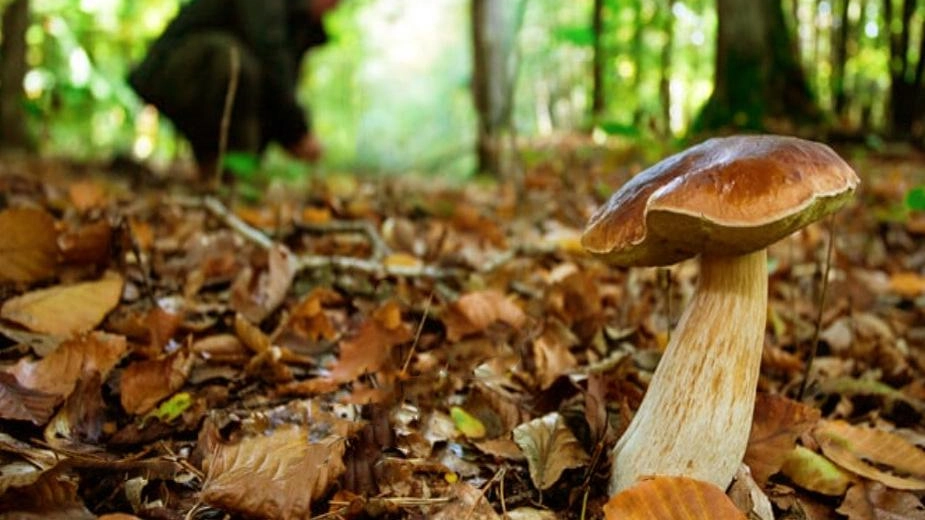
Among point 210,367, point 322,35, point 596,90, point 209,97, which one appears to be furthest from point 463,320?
point 596,90

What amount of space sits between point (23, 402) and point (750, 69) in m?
6.38

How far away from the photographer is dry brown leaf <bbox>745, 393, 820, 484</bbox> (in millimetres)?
1614

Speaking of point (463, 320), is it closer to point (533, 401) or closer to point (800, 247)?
point (533, 401)

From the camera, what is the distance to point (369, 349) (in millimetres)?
1940

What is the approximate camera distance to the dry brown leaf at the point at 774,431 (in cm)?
161

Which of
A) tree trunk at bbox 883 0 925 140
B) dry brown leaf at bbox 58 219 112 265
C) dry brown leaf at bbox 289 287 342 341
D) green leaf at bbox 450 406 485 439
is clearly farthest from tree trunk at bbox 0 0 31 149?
tree trunk at bbox 883 0 925 140

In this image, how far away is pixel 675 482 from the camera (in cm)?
128

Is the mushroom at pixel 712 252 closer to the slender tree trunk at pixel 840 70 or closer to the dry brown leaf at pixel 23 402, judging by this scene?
the dry brown leaf at pixel 23 402

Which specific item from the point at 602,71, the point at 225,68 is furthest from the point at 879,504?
the point at 602,71

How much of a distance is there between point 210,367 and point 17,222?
701 millimetres

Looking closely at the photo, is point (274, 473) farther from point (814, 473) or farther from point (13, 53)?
point (13, 53)

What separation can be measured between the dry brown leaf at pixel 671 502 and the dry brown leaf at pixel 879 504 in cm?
48

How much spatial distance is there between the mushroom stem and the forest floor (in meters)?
0.11

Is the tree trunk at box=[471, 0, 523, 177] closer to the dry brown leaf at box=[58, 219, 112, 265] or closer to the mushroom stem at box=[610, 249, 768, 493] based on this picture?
the dry brown leaf at box=[58, 219, 112, 265]
